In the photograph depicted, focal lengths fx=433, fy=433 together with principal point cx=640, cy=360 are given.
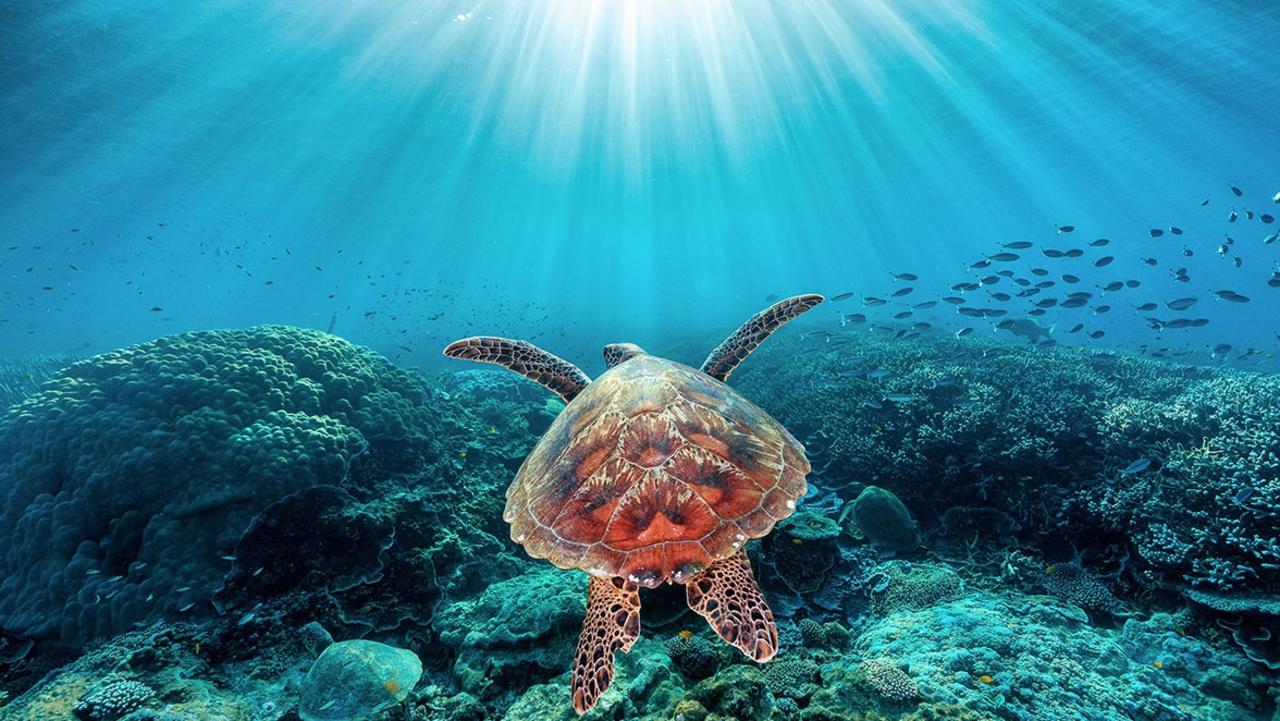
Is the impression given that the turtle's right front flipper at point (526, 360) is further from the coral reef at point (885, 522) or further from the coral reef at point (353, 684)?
the coral reef at point (885, 522)

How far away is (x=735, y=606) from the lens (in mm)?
2309

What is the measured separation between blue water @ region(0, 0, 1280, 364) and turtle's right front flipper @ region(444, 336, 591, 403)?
13802mm


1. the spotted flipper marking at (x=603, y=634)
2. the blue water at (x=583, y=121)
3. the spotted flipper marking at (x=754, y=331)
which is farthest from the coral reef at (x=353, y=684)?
the blue water at (x=583, y=121)

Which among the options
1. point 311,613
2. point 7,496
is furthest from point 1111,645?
point 7,496

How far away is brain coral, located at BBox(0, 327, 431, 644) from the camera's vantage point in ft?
14.3

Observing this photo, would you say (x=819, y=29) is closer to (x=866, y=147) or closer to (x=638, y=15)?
(x=638, y=15)

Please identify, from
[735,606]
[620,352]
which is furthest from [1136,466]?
[620,352]

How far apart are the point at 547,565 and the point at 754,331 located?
3.75m

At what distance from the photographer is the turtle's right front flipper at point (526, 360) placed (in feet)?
14.9

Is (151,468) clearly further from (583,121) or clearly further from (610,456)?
(583,121)

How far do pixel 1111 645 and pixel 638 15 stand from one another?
27.6 metres

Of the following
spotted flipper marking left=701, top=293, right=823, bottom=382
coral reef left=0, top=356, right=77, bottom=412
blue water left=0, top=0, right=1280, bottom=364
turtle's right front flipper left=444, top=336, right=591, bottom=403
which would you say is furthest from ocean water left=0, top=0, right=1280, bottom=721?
spotted flipper marking left=701, top=293, right=823, bottom=382

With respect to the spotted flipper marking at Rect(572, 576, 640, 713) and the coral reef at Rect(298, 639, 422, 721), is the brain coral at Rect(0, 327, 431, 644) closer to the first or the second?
the coral reef at Rect(298, 639, 422, 721)

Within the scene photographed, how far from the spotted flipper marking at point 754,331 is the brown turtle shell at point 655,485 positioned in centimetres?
136
